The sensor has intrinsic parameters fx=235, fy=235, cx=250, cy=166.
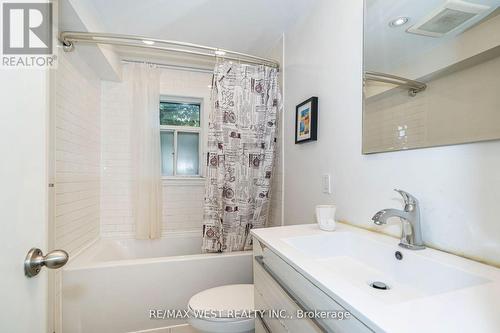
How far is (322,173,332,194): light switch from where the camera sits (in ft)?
4.64

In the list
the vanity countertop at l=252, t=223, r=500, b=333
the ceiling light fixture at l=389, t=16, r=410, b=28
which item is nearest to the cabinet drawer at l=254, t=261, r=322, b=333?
the vanity countertop at l=252, t=223, r=500, b=333

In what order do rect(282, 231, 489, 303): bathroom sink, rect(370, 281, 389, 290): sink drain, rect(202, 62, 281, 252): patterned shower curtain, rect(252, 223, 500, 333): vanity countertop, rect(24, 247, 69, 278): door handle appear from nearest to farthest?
rect(252, 223, 500, 333): vanity countertop, rect(24, 247, 69, 278): door handle, rect(282, 231, 489, 303): bathroom sink, rect(370, 281, 389, 290): sink drain, rect(202, 62, 281, 252): patterned shower curtain

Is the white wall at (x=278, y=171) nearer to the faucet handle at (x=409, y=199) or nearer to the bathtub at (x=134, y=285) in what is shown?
the bathtub at (x=134, y=285)

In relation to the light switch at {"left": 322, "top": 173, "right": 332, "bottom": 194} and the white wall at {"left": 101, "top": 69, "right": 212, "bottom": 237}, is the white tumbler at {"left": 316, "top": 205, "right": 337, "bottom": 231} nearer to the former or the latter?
the light switch at {"left": 322, "top": 173, "right": 332, "bottom": 194}

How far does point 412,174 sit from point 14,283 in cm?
124

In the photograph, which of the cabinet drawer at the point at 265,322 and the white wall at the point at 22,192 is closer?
the white wall at the point at 22,192

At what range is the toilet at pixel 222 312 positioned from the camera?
3.99ft

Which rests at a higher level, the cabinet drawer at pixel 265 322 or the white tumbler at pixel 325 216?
the white tumbler at pixel 325 216

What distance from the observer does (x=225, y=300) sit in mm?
1376

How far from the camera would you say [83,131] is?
6.77 ft

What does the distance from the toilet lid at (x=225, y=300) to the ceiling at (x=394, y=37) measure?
1404 millimetres

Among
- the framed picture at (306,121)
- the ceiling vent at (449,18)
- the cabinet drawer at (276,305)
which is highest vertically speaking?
the ceiling vent at (449,18)

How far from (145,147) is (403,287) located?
237cm

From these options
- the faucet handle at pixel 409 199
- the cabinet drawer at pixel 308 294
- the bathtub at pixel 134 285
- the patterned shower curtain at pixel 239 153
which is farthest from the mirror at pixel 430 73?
the bathtub at pixel 134 285
